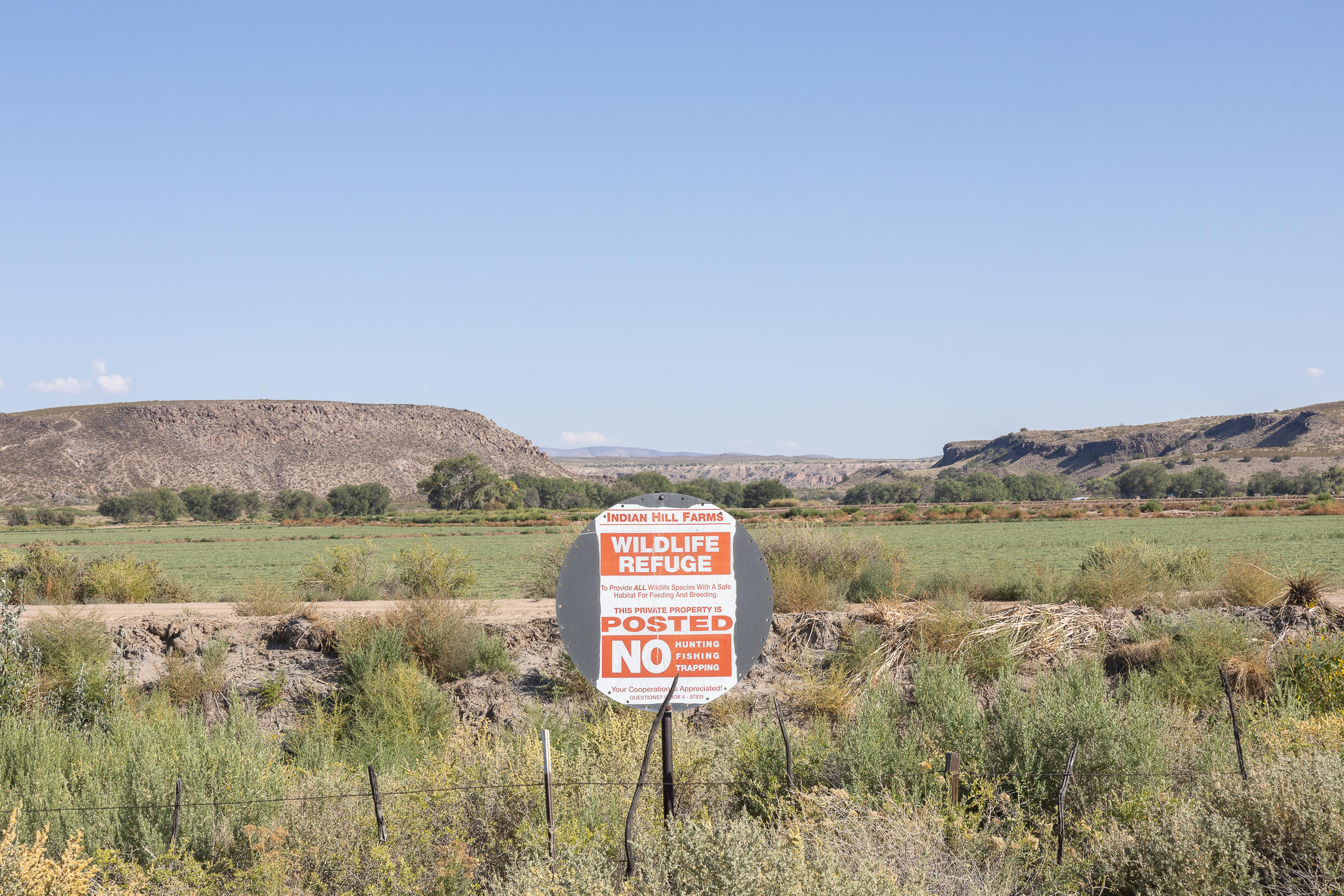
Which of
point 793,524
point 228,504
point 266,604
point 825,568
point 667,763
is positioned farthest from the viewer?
point 228,504

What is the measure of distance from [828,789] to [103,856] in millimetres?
4239

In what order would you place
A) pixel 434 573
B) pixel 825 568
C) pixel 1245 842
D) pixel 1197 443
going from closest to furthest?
pixel 1245 842
pixel 825 568
pixel 434 573
pixel 1197 443

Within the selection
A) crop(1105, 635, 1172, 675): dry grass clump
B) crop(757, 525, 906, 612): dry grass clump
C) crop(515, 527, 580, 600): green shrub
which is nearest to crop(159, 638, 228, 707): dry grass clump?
crop(515, 527, 580, 600): green shrub

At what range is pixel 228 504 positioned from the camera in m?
112

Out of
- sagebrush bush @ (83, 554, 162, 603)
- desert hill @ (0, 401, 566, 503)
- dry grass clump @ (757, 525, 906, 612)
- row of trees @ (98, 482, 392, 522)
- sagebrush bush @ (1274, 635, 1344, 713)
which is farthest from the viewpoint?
desert hill @ (0, 401, 566, 503)

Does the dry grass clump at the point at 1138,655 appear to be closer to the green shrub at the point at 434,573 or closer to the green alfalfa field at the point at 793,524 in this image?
the green alfalfa field at the point at 793,524

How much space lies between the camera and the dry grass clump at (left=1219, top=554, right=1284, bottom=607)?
44.8 feet

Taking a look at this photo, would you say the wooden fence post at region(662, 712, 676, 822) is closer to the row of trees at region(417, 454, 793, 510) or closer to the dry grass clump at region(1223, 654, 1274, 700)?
the dry grass clump at region(1223, 654, 1274, 700)

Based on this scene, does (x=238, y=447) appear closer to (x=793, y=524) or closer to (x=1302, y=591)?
(x=793, y=524)

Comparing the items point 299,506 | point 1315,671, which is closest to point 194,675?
point 1315,671

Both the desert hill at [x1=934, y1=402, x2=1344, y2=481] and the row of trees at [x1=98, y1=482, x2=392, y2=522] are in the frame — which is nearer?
the row of trees at [x1=98, y1=482, x2=392, y2=522]

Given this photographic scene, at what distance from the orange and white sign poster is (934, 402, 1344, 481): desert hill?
14104 centimetres

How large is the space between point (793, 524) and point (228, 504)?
10681 centimetres

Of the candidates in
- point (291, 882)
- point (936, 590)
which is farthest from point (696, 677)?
point (936, 590)
